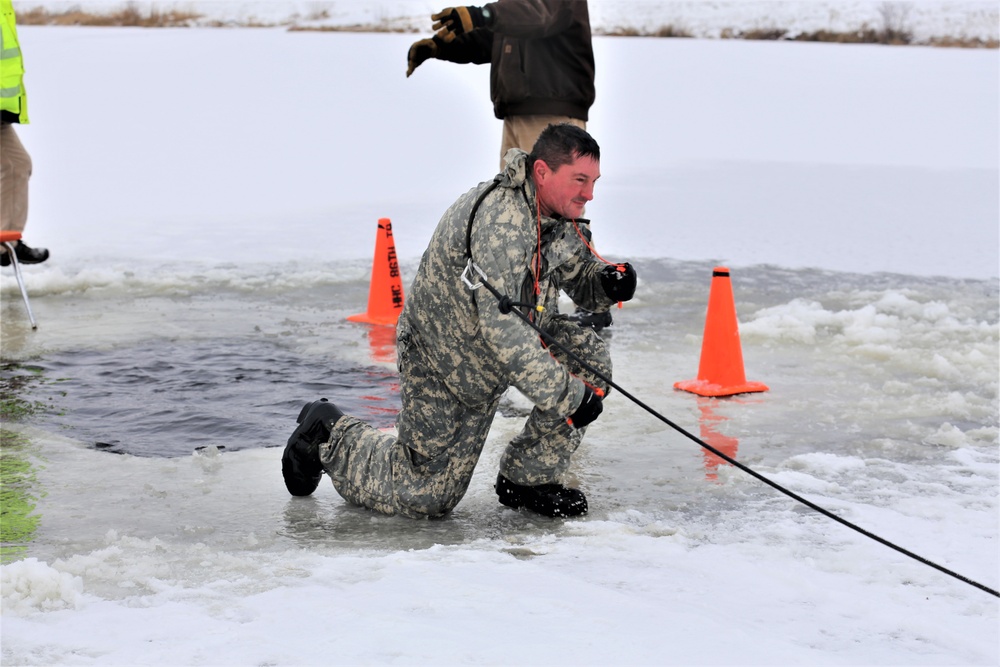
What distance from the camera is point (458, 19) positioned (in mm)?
4988

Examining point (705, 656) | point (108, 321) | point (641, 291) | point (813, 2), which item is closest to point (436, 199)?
point (641, 291)

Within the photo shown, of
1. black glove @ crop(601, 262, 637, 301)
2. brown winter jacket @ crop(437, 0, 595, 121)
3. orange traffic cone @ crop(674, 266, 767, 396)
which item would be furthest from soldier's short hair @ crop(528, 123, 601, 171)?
orange traffic cone @ crop(674, 266, 767, 396)

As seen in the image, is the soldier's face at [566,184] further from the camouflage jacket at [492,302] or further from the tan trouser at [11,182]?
the tan trouser at [11,182]

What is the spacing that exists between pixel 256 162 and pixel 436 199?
10.3ft

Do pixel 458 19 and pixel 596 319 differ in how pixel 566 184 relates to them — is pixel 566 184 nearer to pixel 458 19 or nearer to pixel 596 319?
pixel 458 19

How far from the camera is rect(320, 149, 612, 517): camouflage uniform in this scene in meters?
3.60

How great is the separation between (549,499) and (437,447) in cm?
43

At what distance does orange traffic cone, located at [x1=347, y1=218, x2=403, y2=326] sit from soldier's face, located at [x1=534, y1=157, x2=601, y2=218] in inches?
136

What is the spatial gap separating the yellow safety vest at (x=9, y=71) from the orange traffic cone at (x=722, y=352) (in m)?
4.81

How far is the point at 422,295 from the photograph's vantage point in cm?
384

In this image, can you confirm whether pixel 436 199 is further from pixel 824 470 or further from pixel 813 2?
pixel 813 2

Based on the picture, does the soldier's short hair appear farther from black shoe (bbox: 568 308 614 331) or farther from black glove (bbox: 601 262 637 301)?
black shoe (bbox: 568 308 614 331)

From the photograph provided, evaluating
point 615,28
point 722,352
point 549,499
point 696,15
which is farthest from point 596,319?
point 696,15

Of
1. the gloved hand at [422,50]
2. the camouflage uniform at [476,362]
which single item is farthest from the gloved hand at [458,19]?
the camouflage uniform at [476,362]
